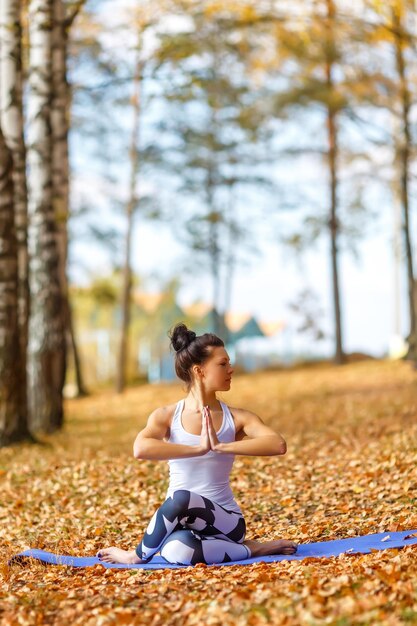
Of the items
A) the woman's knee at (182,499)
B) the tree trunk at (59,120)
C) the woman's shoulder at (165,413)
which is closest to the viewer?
the woman's knee at (182,499)

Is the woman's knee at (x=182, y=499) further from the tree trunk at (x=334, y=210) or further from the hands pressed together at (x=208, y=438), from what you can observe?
the tree trunk at (x=334, y=210)

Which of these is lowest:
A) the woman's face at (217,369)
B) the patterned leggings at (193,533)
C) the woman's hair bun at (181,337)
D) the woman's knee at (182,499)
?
the patterned leggings at (193,533)

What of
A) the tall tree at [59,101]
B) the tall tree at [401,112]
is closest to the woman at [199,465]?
the tall tree at [59,101]

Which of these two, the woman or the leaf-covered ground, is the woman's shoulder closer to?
the woman

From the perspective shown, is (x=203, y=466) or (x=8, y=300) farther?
(x=8, y=300)

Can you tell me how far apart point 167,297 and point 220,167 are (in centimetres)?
646

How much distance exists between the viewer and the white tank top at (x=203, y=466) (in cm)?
588

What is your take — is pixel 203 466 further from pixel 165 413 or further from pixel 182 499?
pixel 165 413

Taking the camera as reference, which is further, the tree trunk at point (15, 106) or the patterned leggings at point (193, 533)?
the tree trunk at point (15, 106)

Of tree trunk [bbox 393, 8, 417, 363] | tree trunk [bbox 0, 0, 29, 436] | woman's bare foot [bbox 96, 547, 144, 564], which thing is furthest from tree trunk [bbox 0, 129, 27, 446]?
tree trunk [bbox 393, 8, 417, 363]

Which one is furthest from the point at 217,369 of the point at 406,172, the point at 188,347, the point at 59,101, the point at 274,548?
the point at 406,172

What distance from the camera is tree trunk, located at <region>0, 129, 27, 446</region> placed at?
12.3 meters

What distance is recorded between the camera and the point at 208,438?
571 cm

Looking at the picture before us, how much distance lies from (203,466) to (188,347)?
77cm
